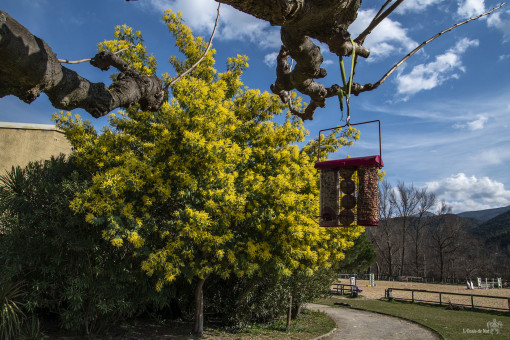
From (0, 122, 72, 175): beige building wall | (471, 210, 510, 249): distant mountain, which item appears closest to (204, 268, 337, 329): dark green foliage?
(0, 122, 72, 175): beige building wall

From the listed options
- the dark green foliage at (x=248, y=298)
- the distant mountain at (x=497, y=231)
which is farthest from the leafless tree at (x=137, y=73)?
the distant mountain at (x=497, y=231)

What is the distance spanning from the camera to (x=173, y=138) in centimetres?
750

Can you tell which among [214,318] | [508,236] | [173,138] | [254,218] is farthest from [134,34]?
[508,236]

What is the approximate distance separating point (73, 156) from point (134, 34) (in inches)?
178

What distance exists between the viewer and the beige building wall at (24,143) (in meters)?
14.3

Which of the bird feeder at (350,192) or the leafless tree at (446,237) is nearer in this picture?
the bird feeder at (350,192)

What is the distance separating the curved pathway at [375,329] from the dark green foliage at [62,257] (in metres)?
6.47

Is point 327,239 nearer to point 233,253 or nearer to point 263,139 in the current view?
point 233,253

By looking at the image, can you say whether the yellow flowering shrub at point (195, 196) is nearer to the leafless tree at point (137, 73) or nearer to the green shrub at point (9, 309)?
the green shrub at point (9, 309)

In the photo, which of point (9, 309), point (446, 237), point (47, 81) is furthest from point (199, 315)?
point (446, 237)

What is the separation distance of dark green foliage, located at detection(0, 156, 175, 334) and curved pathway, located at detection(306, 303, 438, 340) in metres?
6.47

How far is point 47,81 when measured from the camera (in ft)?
6.52

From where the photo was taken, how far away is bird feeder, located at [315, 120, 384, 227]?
13.7 ft

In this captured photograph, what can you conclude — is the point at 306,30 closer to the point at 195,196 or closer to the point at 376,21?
the point at 376,21
